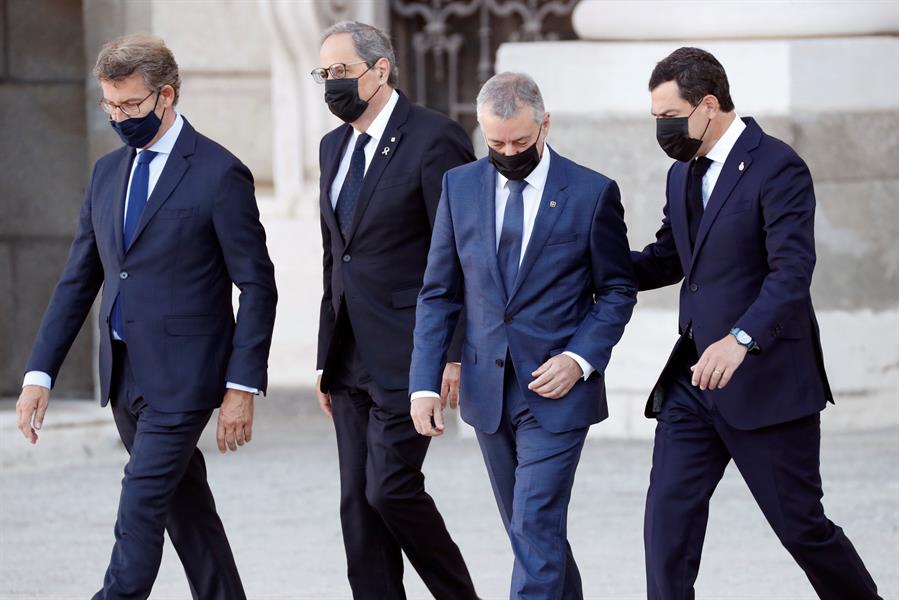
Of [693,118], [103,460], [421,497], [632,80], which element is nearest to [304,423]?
[103,460]

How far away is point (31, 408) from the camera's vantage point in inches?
205

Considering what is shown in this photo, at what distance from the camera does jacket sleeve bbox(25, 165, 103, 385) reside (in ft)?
17.3

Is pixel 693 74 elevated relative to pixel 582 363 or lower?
elevated

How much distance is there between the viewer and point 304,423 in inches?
386

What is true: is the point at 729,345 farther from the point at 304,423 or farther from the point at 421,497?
the point at 304,423

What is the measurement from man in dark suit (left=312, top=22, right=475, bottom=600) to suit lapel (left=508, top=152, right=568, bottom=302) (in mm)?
559

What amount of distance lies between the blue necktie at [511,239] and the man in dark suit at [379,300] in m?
A: 0.48

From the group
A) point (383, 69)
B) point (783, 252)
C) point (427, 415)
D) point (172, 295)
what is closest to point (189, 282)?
point (172, 295)

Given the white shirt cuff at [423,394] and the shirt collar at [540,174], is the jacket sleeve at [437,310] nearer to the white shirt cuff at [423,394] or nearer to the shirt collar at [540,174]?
the white shirt cuff at [423,394]

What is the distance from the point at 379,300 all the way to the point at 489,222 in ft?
2.05

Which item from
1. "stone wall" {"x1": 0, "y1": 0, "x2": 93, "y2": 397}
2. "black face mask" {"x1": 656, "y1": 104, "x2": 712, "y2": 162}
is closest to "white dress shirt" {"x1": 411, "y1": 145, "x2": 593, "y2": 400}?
"black face mask" {"x1": 656, "y1": 104, "x2": 712, "y2": 162}

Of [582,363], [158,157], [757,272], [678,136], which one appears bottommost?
[582,363]

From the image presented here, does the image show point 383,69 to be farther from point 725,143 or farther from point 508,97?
point 725,143

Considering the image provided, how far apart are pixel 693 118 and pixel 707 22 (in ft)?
13.5
